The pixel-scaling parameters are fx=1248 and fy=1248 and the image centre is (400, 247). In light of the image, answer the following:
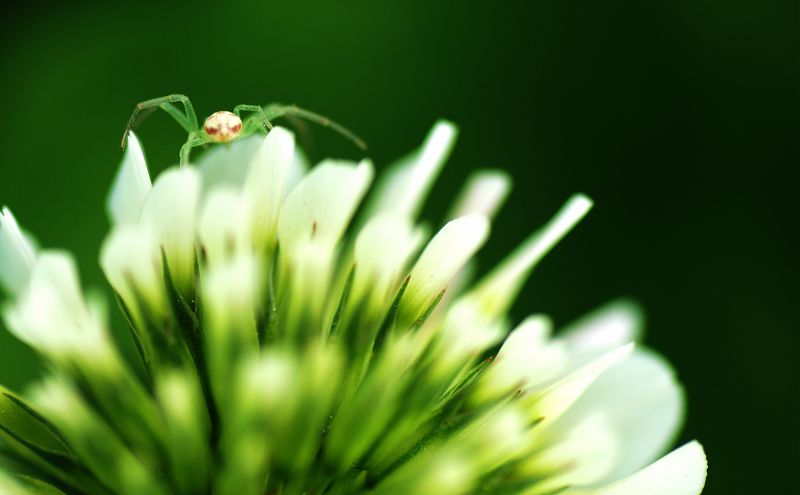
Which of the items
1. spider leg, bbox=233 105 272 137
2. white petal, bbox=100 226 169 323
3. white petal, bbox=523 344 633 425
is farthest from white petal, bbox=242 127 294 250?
white petal, bbox=523 344 633 425

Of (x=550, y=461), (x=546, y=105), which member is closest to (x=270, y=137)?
(x=550, y=461)

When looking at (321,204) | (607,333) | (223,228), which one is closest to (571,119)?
(607,333)

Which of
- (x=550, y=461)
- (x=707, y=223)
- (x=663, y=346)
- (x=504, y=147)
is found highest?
(x=504, y=147)

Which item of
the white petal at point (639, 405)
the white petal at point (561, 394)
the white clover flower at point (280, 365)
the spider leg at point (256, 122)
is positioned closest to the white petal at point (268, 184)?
the white clover flower at point (280, 365)

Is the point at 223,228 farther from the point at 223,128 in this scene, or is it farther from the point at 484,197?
the point at 484,197

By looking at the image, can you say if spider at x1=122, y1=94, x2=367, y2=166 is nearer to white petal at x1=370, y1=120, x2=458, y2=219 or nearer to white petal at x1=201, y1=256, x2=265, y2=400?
white petal at x1=370, y1=120, x2=458, y2=219

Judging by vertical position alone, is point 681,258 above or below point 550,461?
above

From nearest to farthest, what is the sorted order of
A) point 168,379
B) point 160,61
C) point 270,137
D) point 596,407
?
point 168,379
point 270,137
point 596,407
point 160,61

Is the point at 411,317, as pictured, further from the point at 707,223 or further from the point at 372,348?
the point at 707,223
